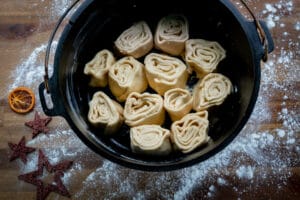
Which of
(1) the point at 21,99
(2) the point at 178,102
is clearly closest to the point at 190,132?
(2) the point at 178,102

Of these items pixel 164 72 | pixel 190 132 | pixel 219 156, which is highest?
pixel 164 72

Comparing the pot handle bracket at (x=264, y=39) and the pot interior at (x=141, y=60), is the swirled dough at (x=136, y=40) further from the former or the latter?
the pot handle bracket at (x=264, y=39)

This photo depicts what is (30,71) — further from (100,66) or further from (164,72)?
(164,72)

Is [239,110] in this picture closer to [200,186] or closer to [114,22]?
[200,186]

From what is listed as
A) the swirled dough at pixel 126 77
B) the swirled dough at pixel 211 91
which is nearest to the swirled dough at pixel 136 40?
the swirled dough at pixel 126 77

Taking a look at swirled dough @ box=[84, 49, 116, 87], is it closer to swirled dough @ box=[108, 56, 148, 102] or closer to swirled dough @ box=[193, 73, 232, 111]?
swirled dough @ box=[108, 56, 148, 102]

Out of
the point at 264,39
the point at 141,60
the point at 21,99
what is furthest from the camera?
the point at 21,99

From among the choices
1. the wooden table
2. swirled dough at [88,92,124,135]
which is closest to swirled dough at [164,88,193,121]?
swirled dough at [88,92,124,135]
